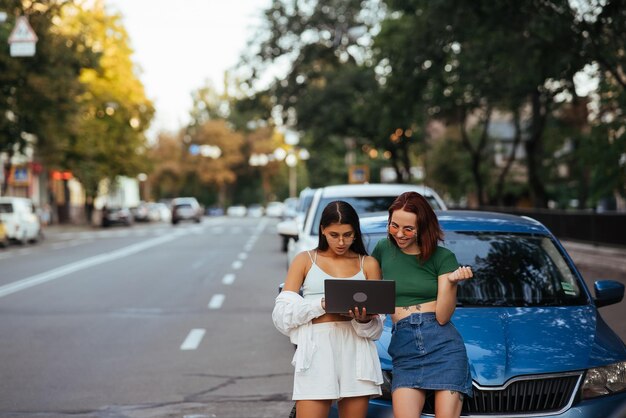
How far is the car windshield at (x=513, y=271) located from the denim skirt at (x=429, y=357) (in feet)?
4.74

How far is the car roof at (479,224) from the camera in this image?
6.21 m

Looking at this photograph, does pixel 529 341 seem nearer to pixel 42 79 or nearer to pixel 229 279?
pixel 229 279

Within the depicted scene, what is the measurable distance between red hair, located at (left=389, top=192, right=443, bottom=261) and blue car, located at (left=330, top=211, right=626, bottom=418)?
774mm

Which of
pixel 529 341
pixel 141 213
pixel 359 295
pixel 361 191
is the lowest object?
pixel 141 213

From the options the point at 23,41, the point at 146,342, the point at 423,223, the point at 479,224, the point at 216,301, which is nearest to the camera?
the point at 423,223

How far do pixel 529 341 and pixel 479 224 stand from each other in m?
1.54

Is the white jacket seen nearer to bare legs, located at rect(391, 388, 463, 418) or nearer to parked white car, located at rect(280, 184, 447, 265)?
bare legs, located at rect(391, 388, 463, 418)

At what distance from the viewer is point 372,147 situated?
47.4 metres

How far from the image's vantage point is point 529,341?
15.9 ft

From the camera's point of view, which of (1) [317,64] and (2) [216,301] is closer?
(2) [216,301]

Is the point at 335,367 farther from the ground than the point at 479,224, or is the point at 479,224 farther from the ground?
the point at 479,224

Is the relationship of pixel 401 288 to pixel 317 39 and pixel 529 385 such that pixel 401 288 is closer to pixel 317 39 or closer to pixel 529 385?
pixel 529 385

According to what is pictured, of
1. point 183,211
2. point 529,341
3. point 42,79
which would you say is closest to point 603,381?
point 529,341

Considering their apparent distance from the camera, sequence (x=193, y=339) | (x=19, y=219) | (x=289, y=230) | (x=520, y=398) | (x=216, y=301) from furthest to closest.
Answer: (x=19, y=219) → (x=216, y=301) → (x=289, y=230) → (x=193, y=339) → (x=520, y=398)
